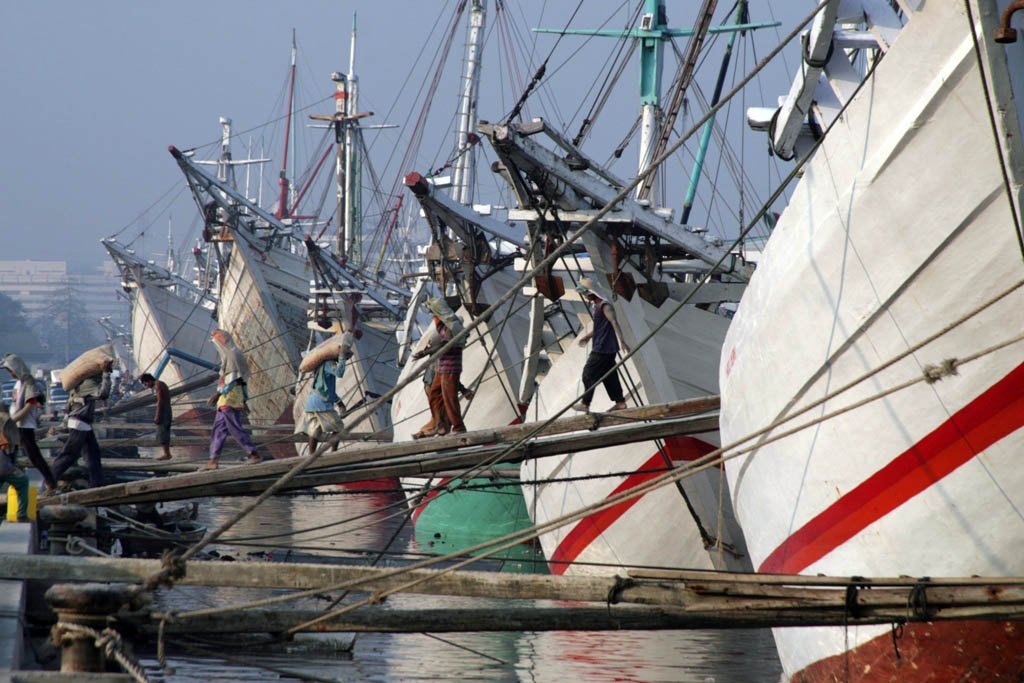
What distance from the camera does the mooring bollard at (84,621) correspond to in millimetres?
5719

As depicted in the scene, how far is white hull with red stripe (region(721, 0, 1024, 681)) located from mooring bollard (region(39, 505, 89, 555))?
5.18 meters

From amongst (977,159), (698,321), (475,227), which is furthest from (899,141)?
(475,227)

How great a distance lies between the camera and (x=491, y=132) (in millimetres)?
12250

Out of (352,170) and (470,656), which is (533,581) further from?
(352,170)

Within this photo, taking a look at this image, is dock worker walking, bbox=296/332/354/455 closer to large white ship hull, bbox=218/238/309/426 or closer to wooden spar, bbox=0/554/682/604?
wooden spar, bbox=0/554/682/604

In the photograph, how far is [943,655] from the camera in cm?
683

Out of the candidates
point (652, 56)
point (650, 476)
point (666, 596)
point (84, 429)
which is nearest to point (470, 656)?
point (650, 476)

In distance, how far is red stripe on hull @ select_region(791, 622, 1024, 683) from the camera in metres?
6.68

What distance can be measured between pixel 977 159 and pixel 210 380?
21.9 m

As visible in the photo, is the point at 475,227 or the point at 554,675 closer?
the point at 554,675

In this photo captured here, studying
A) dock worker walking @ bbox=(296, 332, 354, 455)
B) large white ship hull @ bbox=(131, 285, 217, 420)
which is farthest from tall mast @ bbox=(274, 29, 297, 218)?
dock worker walking @ bbox=(296, 332, 354, 455)

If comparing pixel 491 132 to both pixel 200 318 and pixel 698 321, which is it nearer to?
pixel 698 321

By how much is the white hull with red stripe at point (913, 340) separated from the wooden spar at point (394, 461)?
234 centimetres

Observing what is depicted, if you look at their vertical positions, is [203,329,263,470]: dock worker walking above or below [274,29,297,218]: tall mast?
below
